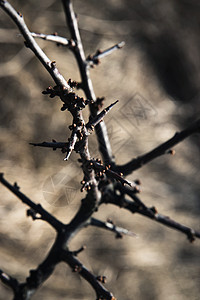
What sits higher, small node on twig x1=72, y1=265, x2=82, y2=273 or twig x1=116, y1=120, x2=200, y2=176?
twig x1=116, y1=120, x2=200, y2=176

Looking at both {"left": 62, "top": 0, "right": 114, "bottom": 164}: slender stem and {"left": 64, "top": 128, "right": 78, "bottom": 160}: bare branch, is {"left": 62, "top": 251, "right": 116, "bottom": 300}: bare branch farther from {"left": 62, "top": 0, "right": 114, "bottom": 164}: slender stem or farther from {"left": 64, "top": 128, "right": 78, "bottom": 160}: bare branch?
{"left": 64, "top": 128, "right": 78, "bottom": 160}: bare branch

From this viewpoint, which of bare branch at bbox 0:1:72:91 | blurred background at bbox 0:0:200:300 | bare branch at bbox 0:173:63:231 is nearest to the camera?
bare branch at bbox 0:1:72:91

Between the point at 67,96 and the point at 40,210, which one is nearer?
the point at 67,96

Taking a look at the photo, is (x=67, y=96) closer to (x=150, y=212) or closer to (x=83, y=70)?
(x=83, y=70)

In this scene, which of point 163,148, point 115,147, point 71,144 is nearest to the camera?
point 71,144

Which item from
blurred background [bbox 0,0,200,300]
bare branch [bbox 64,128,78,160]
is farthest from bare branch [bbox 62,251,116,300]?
blurred background [bbox 0,0,200,300]

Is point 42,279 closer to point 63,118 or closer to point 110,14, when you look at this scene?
point 63,118

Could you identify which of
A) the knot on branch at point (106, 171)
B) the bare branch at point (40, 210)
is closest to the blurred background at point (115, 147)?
the bare branch at point (40, 210)

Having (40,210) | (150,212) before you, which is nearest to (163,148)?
(150,212)
